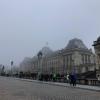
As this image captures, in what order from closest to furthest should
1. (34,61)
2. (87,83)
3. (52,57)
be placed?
(87,83), (52,57), (34,61)

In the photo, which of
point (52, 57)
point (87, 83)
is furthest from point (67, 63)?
point (87, 83)

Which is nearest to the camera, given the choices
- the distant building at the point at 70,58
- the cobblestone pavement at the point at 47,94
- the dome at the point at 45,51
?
the cobblestone pavement at the point at 47,94

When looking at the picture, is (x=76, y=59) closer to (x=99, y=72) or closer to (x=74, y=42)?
(x=74, y=42)

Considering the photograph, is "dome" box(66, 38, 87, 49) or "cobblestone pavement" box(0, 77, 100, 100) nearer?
"cobblestone pavement" box(0, 77, 100, 100)

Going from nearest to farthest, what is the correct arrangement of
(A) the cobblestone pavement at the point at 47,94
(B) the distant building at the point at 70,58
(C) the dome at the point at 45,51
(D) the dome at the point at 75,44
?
(A) the cobblestone pavement at the point at 47,94, (B) the distant building at the point at 70,58, (D) the dome at the point at 75,44, (C) the dome at the point at 45,51

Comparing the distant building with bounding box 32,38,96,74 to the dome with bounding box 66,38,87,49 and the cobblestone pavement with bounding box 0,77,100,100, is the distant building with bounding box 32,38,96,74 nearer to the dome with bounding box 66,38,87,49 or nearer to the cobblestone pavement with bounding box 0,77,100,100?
the dome with bounding box 66,38,87,49

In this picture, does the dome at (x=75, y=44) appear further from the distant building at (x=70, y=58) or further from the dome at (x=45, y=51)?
the dome at (x=45, y=51)

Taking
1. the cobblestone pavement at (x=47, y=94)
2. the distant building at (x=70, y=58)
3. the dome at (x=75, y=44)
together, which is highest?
the dome at (x=75, y=44)

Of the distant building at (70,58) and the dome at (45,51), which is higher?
the dome at (45,51)

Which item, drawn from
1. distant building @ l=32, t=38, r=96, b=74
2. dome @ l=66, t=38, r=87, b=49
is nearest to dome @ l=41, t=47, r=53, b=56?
distant building @ l=32, t=38, r=96, b=74

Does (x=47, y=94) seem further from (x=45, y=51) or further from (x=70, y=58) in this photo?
(x=45, y=51)

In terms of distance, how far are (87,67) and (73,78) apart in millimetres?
57131

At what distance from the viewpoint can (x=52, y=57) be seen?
14688 centimetres

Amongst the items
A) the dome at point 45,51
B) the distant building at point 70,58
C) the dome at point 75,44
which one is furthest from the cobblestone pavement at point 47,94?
the dome at point 45,51
